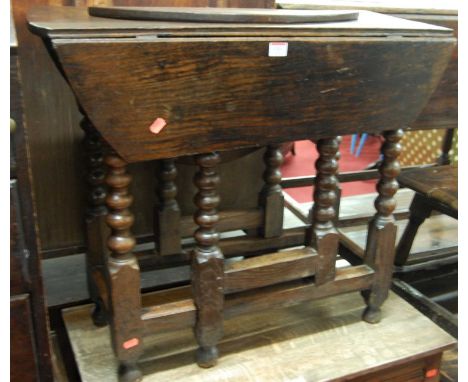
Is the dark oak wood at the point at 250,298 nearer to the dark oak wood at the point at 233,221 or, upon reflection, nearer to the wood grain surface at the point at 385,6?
the dark oak wood at the point at 233,221

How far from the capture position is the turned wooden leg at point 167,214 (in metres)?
1.49

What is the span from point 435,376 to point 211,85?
1.03 metres

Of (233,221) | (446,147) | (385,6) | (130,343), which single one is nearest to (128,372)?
(130,343)

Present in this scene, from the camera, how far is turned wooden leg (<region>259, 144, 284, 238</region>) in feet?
5.27

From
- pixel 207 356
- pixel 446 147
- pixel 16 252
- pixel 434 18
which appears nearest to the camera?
pixel 16 252

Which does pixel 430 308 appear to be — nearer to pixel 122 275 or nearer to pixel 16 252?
pixel 122 275

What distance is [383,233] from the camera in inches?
56.3

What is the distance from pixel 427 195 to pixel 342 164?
2418 millimetres

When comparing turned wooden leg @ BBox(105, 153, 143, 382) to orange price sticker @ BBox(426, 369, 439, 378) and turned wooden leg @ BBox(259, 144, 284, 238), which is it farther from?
orange price sticker @ BBox(426, 369, 439, 378)

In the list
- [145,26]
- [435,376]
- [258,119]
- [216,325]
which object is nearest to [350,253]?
[435,376]

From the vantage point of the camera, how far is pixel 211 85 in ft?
3.41

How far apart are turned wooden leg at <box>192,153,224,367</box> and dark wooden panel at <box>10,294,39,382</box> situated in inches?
14.9

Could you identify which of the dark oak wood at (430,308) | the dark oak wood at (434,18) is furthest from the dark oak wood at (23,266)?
the dark oak wood at (430,308)

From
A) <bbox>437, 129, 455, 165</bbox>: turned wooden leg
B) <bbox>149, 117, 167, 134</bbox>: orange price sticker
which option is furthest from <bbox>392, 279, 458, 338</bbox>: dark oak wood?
<bbox>149, 117, 167, 134</bbox>: orange price sticker
